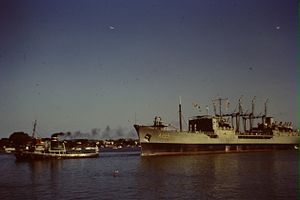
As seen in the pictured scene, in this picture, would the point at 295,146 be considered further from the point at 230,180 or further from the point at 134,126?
the point at 230,180

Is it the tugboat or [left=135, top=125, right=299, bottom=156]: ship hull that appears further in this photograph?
the tugboat

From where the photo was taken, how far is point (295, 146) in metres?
138

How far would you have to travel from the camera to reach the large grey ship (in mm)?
90500

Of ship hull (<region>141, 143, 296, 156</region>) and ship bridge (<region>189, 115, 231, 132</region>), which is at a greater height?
ship bridge (<region>189, 115, 231, 132</region>)

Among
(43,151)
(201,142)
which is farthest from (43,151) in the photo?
(201,142)

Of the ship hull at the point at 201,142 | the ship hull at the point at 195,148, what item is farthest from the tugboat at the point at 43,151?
the ship hull at the point at 195,148

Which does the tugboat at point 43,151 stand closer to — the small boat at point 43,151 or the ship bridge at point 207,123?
the small boat at point 43,151

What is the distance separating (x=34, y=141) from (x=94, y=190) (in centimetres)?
6475

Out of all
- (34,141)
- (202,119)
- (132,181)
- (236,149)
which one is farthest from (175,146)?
(132,181)

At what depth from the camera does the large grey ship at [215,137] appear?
9050cm

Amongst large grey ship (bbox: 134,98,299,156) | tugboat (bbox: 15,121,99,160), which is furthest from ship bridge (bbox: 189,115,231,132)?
tugboat (bbox: 15,121,99,160)

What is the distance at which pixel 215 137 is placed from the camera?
10581cm

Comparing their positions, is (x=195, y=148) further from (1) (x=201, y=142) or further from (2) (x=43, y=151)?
(2) (x=43, y=151)

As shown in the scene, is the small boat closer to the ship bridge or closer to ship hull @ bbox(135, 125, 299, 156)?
ship hull @ bbox(135, 125, 299, 156)
